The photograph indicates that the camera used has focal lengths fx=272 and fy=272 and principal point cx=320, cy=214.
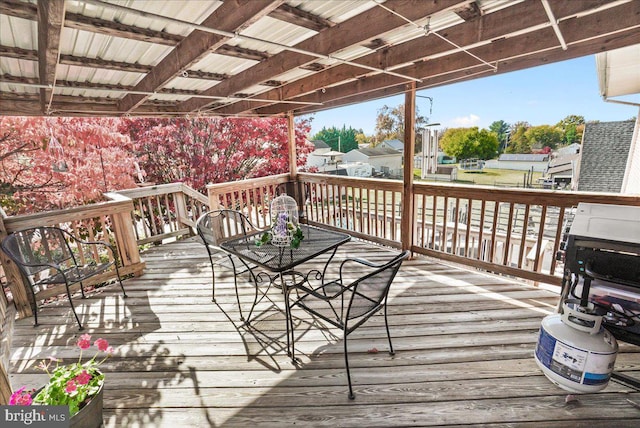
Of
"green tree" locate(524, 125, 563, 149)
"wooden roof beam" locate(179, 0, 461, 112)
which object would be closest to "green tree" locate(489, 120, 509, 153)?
"green tree" locate(524, 125, 563, 149)

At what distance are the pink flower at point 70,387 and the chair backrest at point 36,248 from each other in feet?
5.60

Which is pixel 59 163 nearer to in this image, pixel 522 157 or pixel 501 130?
pixel 522 157

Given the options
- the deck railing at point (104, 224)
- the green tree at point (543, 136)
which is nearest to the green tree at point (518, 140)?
the green tree at point (543, 136)

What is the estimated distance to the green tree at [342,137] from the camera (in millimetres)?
13547

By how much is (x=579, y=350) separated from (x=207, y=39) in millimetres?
2881

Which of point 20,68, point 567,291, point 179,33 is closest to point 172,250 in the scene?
point 20,68

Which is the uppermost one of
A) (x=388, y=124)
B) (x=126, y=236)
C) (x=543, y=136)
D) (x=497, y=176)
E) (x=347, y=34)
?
(x=388, y=124)

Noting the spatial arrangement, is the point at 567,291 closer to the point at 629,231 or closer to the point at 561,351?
the point at 629,231

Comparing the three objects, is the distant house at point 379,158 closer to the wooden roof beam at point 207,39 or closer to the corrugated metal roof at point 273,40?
the corrugated metal roof at point 273,40

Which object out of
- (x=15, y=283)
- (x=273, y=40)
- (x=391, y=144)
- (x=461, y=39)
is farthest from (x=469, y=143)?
(x=15, y=283)

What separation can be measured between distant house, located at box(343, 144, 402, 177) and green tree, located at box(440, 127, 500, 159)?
3.96 metres

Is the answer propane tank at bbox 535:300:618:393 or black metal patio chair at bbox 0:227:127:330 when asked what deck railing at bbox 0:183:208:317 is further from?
propane tank at bbox 535:300:618:393

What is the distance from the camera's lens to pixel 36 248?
119 inches

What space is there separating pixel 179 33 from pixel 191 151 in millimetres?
5094
